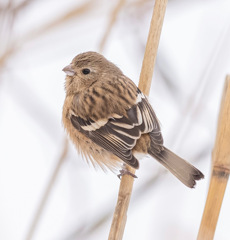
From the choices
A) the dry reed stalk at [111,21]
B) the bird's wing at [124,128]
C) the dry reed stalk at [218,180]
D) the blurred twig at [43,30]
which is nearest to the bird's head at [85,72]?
the bird's wing at [124,128]

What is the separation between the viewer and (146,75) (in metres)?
3.25

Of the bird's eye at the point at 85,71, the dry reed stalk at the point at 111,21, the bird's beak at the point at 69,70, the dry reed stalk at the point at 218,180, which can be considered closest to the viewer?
the dry reed stalk at the point at 218,180

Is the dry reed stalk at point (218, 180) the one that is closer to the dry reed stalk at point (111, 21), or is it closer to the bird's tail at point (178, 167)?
the bird's tail at point (178, 167)

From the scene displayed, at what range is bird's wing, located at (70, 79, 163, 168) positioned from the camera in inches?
130

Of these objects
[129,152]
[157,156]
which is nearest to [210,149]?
[157,156]

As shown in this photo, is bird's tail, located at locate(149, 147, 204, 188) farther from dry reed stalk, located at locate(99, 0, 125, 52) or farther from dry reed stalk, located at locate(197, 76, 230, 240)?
dry reed stalk, located at locate(99, 0, 125, 52)

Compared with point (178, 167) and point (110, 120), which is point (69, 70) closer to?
point (110, 120)

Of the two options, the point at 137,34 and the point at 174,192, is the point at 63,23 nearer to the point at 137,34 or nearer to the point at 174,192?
the point at 137,34

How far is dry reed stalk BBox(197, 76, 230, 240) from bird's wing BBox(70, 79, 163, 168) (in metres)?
0.78

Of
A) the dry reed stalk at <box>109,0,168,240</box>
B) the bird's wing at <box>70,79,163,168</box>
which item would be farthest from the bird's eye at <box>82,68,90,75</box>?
the dry reed stalk at <box>109,0,168,240</box>

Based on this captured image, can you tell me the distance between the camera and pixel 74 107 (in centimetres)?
385

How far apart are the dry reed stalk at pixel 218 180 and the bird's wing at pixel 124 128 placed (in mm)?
778

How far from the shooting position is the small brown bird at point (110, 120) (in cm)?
327

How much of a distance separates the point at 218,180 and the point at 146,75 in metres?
1.13
